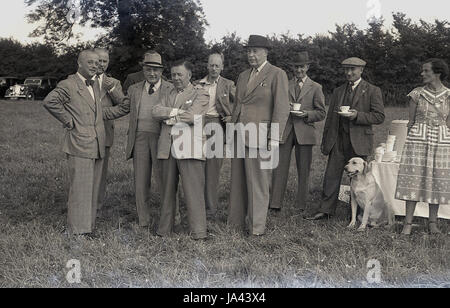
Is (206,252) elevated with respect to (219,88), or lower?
lower

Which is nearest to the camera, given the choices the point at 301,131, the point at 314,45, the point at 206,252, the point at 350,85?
the point at 206,252

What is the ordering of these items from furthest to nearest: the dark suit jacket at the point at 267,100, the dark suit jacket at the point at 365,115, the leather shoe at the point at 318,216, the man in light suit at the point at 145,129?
the leather shoe at the point at 318,216, the dark suit jacket at the point at 365,115, the man in light suit at the point at 145,129, the dark suit jacket at the point at 267,100

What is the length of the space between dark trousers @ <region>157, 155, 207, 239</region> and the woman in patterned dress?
2436 mm

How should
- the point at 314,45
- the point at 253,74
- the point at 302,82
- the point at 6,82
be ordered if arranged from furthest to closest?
the point at 6,82, the point at 314,45, the point at 302,82, the point at 253,74

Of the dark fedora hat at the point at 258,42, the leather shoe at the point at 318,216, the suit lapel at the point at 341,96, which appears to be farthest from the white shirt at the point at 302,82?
the leather shoe at the point at 318,216

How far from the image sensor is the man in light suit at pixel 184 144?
6.16 meters

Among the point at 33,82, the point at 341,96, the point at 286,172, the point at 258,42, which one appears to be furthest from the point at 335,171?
the point at 33,82

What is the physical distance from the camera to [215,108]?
24.4ft

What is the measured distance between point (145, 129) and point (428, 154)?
11.3 ft

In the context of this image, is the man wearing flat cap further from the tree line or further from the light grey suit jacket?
the tree line

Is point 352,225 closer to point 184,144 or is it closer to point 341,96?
point 341,96

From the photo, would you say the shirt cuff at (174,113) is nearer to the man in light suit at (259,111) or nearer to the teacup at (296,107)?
the man in light suit at (259,111)

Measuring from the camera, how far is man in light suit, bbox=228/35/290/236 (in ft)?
20.7

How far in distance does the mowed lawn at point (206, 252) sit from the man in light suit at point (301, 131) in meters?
0.33
